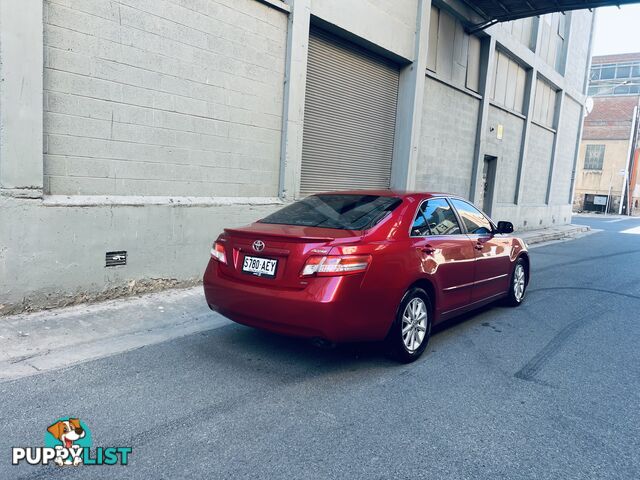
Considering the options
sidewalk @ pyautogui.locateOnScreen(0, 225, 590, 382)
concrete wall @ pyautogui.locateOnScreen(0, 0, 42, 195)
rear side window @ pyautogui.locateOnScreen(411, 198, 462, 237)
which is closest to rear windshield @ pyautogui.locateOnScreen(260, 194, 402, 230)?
rear side window @ pyautogui.locateOnScreen(411, 198, 462, 237)

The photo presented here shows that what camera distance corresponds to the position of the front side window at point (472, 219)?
5770 millimetres

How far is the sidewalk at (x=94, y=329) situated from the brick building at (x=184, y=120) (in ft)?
0.98

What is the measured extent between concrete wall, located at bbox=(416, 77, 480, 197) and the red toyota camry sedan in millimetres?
7517

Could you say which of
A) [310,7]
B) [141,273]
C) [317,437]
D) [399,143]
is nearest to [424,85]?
[399,143]

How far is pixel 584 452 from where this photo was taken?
317 centimetres

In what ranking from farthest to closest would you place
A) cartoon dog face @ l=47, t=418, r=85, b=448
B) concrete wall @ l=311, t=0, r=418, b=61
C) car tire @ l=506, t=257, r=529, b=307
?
concrete wall @ l=311, t=0, r=418, b=61 → car tire @ l=506, t=257, r=529, b=307 → cartoon dog face @ l=47, t=418, r=85, b=448

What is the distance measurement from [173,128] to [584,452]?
227 inches

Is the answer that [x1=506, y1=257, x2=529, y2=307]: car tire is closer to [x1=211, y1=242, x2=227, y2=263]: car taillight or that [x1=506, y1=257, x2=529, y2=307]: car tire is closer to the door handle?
the door handle

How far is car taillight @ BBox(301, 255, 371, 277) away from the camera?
3957 mm

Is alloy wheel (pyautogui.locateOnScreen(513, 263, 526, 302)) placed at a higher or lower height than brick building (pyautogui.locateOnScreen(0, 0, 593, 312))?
lower

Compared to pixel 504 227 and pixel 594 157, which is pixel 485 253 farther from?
pixel 594 157

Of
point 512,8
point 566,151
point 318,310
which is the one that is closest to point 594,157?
point 566,151

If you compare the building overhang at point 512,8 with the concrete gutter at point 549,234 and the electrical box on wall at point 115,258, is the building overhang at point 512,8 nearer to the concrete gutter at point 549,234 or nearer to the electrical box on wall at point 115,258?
the concrete gutter at point 549,234

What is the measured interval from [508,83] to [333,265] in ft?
50.7
